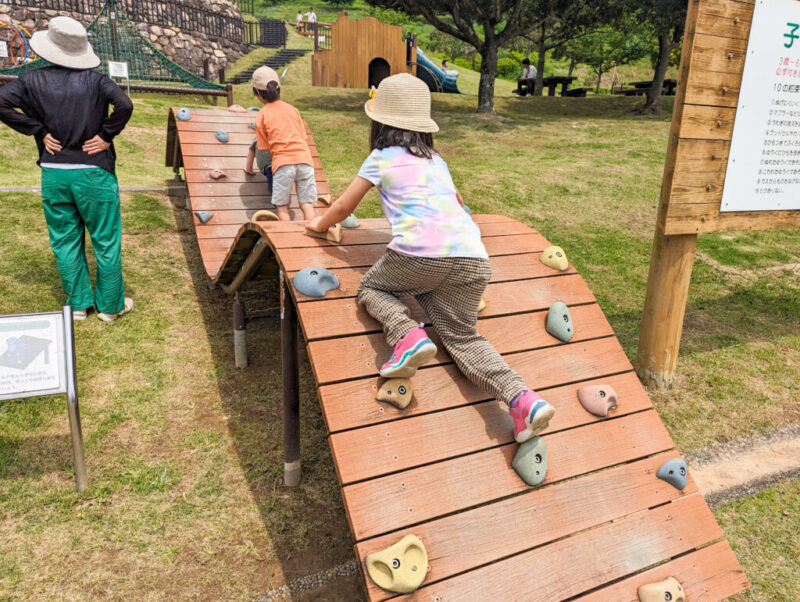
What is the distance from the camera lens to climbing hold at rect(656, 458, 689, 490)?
267 cm

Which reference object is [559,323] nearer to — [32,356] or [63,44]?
[32,356]

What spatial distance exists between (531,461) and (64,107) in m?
3.75

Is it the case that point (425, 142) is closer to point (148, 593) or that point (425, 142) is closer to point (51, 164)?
point (148, 593)

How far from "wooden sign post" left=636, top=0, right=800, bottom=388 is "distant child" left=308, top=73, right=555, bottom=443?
1947 mm

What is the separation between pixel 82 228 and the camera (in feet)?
14.3

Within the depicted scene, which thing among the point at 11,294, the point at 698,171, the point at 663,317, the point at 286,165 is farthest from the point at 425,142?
the point at 11,294

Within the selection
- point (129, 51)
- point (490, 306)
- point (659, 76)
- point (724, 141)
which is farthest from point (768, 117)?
point (129, 51)

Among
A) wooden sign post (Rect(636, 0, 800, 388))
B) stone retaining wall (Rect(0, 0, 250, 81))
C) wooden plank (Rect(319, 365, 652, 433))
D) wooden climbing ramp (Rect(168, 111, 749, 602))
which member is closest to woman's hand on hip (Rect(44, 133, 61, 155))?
wooden climbing ramp (Rect(168, 111, 749, 602))

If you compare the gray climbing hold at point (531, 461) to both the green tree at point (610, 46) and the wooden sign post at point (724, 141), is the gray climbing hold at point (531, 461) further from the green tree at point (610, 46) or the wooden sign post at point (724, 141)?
the green tree at point (610, 46)

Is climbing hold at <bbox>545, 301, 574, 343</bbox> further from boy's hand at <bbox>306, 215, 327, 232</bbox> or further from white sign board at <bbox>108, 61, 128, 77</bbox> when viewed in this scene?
white sign board at <bbox>108, 61, 128, 77</bbox>

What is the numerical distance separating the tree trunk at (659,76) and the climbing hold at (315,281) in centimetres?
1601

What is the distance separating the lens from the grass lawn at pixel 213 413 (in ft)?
8.84

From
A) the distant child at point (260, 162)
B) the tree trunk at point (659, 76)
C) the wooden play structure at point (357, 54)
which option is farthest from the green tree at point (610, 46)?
the distant child at point (260, 162)

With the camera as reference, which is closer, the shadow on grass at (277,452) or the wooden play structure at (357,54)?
the shadow on grass at (277,452)
